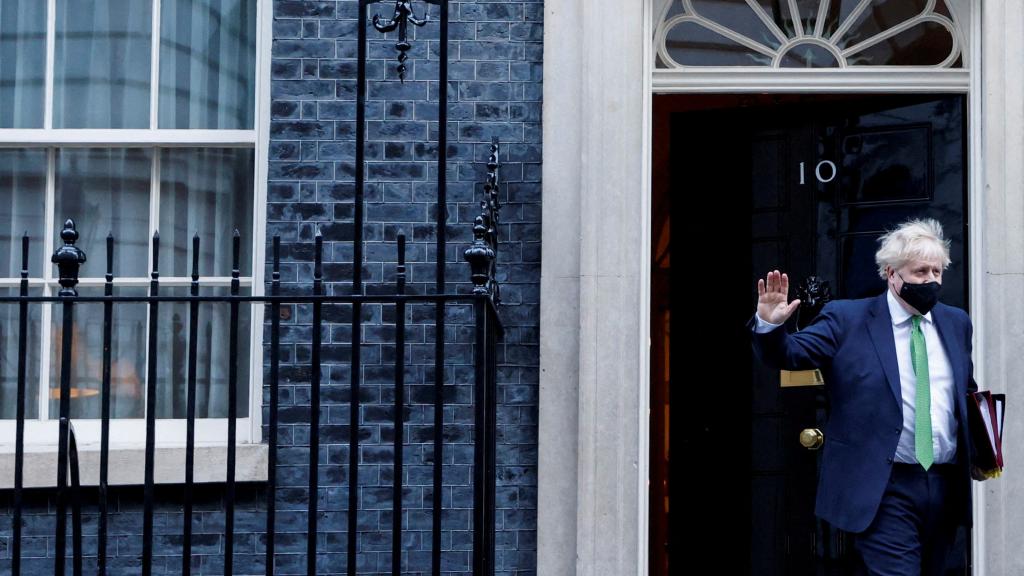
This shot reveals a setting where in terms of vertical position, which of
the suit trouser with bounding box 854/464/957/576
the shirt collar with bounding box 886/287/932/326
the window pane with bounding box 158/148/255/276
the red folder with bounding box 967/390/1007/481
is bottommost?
the suit trouser with bounding box 854/464/957/576

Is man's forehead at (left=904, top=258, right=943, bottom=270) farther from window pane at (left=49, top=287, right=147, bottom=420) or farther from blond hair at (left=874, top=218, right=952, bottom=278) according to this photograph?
window pane at (left=49, top=287, right=147, bottom=420)

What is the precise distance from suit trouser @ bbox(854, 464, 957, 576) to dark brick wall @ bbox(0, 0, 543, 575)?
5.33 feet

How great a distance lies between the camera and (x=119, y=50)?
6555 mm

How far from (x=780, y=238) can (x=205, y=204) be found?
2599mm

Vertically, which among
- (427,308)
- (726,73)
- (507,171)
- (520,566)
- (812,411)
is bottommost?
(520,566)

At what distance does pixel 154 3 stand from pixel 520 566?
2.96m

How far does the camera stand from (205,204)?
255 inches

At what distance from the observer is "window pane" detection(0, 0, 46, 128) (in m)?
6.53

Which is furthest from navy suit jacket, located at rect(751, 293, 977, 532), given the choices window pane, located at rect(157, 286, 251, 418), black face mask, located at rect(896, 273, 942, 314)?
window pane, located at rect(157, 286, 251, 418)

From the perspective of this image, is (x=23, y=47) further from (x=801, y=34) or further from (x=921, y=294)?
(x=921, y=294)

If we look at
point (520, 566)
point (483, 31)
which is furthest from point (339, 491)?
point (483, 31)

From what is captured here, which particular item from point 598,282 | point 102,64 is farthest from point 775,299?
point 102,64

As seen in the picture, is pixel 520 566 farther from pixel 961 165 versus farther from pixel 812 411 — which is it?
pixel 961 165

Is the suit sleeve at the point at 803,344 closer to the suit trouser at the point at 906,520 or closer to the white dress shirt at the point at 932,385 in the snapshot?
the white dress shirt at the point at 932,385
